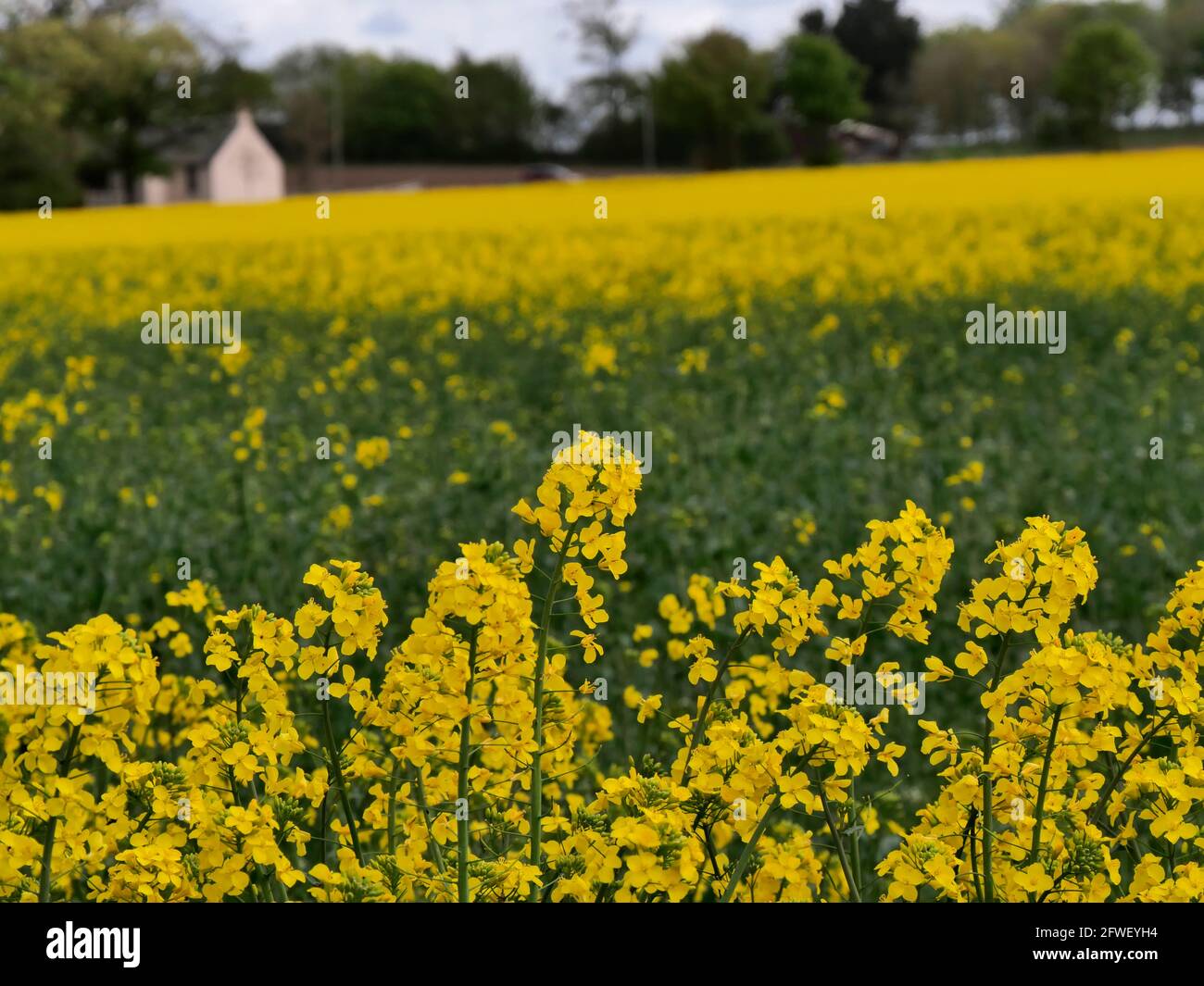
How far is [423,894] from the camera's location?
102 inches

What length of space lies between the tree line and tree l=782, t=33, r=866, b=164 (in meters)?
0.05

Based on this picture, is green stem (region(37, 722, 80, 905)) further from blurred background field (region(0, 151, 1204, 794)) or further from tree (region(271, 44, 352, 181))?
tree (region(271, 44, 352, 181))

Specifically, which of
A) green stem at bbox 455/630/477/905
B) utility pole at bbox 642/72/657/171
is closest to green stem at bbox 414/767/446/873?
green stem at bbox 455/630/477/905

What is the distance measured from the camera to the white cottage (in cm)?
5272

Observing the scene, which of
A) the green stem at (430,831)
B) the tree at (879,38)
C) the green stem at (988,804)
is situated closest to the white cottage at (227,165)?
the tree at (879,38)

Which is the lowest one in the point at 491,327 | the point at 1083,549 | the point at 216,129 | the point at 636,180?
the point at 1083,549

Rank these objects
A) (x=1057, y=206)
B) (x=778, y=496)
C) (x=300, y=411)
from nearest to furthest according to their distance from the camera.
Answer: (x=778, y=496) < (x=300, y=411) < (x=1057, y=206)

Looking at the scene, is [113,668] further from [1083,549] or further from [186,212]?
[186,212]

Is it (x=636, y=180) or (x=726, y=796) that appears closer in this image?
(x=726, y=796)

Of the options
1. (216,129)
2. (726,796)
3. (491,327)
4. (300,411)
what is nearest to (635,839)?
(726,796)

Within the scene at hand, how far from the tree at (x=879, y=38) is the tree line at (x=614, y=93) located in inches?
1.7

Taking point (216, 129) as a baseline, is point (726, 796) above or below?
below

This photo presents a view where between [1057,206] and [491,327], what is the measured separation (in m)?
11.7

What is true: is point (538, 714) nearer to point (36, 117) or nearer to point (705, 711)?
point (705, 711)
